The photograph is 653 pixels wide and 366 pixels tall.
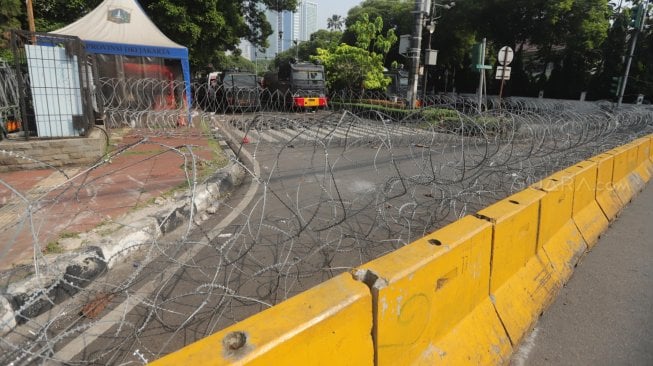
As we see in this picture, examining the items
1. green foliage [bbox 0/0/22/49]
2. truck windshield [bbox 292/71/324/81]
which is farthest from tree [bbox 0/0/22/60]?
truck windshield [bbox 292/71/324/81]

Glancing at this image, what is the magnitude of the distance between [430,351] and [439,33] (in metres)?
36.2

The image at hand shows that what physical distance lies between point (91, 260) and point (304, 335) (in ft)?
9.34

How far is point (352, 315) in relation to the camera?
61.7 inches

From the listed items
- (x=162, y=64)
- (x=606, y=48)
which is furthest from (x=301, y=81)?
(x=606, y=48)

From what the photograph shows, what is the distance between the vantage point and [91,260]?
346 centimetres

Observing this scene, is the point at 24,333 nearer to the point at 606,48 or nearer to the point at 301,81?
the point at 301,81

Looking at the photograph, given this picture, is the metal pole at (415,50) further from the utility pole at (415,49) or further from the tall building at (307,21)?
the tall building at (307,21)

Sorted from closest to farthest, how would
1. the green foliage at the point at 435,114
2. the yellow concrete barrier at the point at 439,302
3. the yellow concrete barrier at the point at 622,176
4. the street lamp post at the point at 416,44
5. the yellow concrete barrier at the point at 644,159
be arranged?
the yellow concrete barrier at the point at 439,302 → the green foliage at the point at 435,114 → the yellow concrete barrier at the point at 622,176 → the yellow concrete barrier at the point at 644,159 → the street lamp post at the point at 416,44

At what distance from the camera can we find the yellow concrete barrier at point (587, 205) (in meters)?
3.98

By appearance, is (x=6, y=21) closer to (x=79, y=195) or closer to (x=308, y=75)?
(x=308, y=75)

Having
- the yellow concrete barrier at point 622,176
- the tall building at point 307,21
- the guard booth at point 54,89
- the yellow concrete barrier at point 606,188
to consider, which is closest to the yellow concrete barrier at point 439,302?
the yellow concrete barrier at point 606,188

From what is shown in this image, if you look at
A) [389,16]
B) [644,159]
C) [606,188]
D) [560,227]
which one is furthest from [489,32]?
[560,227]

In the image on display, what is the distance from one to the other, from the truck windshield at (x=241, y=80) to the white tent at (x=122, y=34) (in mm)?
7237

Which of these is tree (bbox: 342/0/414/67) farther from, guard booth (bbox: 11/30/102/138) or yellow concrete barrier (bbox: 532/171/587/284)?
yellow concrete barrier (bbox: 532/171/587/284)
